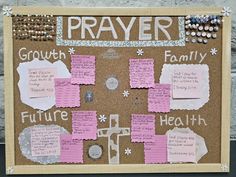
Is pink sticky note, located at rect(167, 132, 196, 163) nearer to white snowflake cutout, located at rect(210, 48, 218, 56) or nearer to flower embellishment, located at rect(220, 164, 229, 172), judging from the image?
flower embellishment, located at rect(220, 164, 229, 172)

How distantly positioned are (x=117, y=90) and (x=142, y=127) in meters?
0.13

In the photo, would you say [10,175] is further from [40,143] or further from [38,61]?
[38,61]

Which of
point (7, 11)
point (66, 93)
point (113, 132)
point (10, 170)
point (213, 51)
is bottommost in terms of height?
point (10, 170)

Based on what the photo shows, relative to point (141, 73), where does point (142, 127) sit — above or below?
below

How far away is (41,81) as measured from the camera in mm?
1119

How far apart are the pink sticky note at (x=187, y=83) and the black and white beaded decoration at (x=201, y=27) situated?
0.29 feet

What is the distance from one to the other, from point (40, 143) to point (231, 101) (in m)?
0.57

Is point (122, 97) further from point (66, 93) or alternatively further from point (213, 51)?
point (213, 51)

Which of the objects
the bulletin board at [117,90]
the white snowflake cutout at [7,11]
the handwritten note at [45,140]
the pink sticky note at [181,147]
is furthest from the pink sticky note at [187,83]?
the white snowflake cutout at [7,11]

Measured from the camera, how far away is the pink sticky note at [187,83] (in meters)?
1.13

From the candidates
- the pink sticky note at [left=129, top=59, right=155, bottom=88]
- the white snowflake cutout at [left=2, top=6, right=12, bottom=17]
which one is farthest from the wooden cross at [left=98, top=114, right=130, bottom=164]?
the white snowflake cutout at [left=2, top=6, right=12, bottom=17]

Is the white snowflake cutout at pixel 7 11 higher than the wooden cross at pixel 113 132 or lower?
higher

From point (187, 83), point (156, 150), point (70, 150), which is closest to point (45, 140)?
point (70, 150)

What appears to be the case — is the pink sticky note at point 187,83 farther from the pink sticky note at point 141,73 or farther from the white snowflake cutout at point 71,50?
the white snowflake cutout at point 71,50
